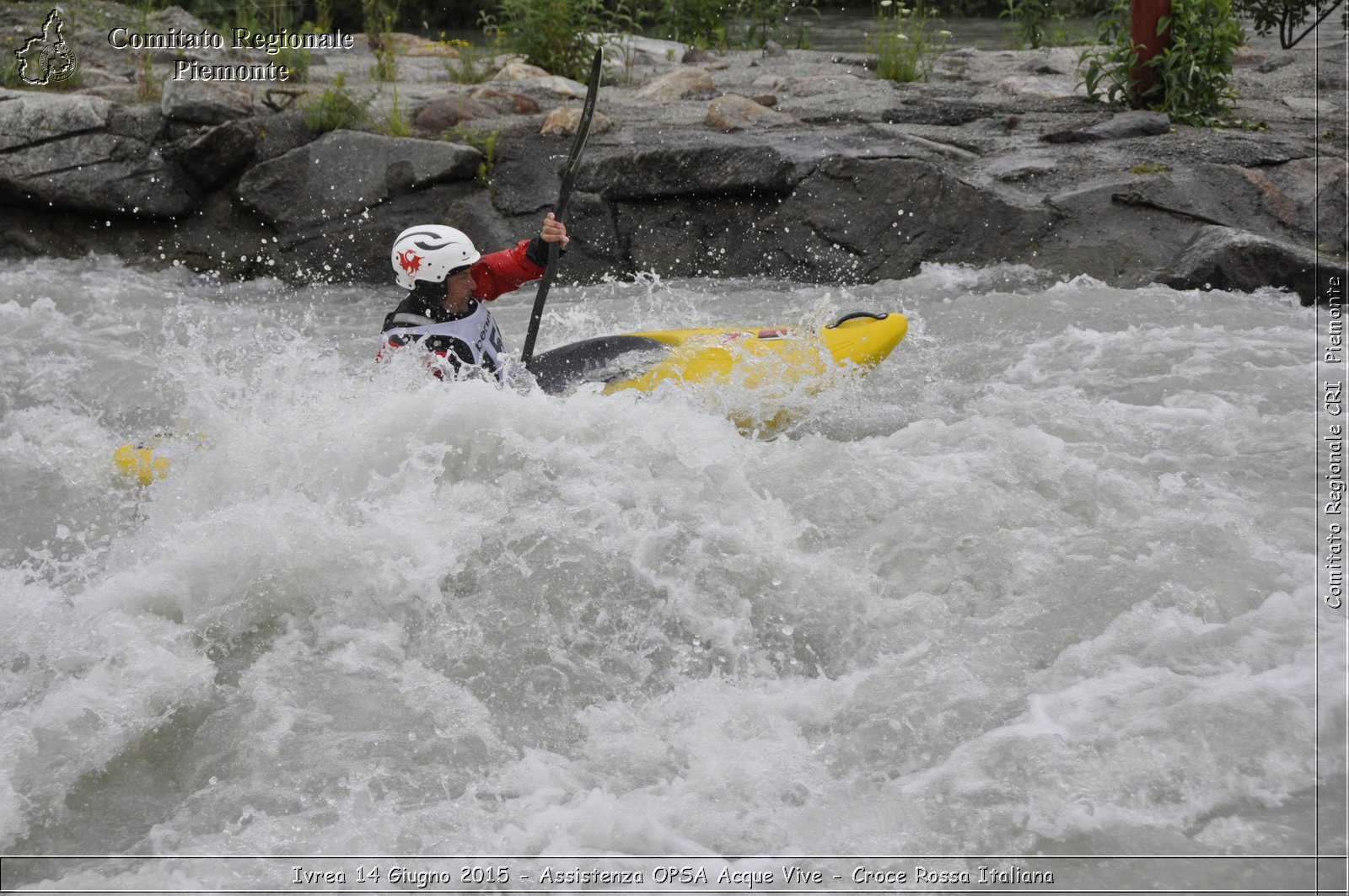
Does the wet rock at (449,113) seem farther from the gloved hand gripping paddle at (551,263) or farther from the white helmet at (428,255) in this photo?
the white helmet at (428,255)

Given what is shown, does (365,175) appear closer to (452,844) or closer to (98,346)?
(98,346)

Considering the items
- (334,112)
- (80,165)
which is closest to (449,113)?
(334,112)

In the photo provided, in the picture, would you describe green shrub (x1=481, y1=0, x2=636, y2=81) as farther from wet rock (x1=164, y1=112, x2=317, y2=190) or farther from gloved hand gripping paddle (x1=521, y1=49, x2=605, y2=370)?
gloved hand gripping paddle (x1=521, y1=49, x2=605, y2=370)

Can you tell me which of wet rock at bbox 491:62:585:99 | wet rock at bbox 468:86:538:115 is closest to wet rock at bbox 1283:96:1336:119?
wet rock at bbox 491:62:585:99

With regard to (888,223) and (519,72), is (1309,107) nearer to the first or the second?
(888,223)

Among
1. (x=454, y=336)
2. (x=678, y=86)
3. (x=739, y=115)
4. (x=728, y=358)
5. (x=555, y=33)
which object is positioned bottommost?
(x=728, y=358)

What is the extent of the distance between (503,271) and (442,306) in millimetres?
483

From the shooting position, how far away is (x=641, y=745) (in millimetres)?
2617

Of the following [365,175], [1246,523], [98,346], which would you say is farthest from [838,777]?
[365,175]

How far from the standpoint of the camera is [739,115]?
7.32 m

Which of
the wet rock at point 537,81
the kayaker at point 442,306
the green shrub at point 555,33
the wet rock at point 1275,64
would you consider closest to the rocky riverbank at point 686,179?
the wet rock at point 537,81

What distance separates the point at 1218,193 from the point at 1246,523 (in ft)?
11.7

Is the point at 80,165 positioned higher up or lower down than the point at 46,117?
lower down

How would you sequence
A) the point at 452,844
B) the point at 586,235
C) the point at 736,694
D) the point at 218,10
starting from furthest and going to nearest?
the point at 218,10
the point at 586,235
the point at 736,694
the point at 452,844
